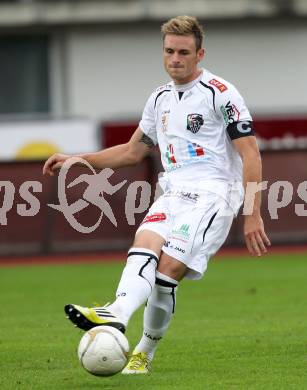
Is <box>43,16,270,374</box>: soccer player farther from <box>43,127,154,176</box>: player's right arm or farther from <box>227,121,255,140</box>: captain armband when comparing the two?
<box>43,127,154,176</box>: player's right arm

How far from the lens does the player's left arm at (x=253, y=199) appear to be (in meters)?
7.57

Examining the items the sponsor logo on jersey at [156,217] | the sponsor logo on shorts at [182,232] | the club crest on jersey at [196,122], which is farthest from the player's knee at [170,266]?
the club crest on jersey at [196,122]

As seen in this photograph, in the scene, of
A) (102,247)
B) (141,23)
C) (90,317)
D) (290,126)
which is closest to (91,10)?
(141,23)

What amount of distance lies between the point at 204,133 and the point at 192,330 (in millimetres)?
3007

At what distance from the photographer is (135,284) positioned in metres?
7.38

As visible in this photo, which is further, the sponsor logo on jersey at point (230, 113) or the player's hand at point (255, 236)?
the sponsor logo on jersey at point (230, 113)

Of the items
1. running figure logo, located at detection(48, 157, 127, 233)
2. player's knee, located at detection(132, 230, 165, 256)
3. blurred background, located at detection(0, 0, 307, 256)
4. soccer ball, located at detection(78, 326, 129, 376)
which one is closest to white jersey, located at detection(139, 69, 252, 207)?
player's knee, located at detection(132, 230, 165, 256)

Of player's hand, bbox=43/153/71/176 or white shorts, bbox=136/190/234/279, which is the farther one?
player's hand, bbox=43/153/71/176

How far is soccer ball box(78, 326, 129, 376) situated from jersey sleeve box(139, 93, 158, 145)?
173 centimetres

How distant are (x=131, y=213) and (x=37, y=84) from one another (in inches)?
421

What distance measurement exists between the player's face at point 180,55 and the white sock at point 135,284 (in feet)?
3.95

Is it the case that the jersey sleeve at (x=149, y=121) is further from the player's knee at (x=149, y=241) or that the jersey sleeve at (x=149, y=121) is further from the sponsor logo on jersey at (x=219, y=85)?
the player's knee at (x=149, y=241)

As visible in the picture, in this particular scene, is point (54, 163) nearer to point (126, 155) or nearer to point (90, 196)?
point (126, 155)

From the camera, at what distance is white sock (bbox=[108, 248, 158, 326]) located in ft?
23.9
